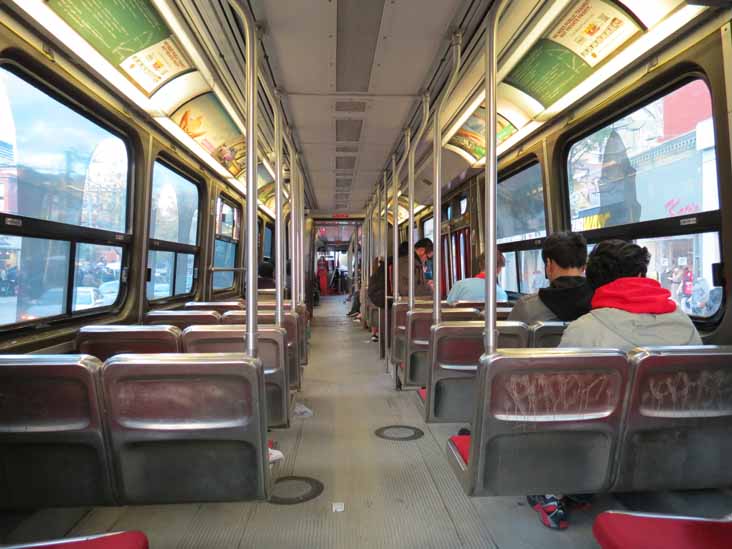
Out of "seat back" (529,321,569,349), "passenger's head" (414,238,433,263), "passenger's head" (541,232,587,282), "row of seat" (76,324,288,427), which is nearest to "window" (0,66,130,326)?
"row of seat" (76,324,288,427)

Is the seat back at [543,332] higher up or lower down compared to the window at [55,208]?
lower down

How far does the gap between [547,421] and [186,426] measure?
119cm

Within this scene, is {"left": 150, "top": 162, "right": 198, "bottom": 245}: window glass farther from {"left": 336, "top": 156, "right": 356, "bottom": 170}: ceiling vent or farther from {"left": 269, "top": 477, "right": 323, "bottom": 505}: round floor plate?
{"left": 269, "top": 477, "right": 323, "bottom": 505}: round floor plate

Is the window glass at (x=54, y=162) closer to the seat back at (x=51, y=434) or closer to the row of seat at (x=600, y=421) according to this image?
the seat back at (x=51, y=434)

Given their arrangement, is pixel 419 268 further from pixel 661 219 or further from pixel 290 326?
pixel 661 219

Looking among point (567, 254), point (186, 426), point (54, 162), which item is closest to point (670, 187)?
point (567, 254)

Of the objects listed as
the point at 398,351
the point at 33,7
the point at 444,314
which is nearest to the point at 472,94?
the point at 444,314

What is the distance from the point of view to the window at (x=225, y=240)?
659 cm

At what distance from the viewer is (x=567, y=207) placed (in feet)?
13.3

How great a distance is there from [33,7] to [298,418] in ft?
9.86

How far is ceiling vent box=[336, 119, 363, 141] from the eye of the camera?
15.3ft

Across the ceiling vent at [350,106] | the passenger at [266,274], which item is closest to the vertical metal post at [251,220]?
the ceiling vent at [350,106]

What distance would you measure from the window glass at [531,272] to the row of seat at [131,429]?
368cm

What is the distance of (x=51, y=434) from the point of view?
1.56m
